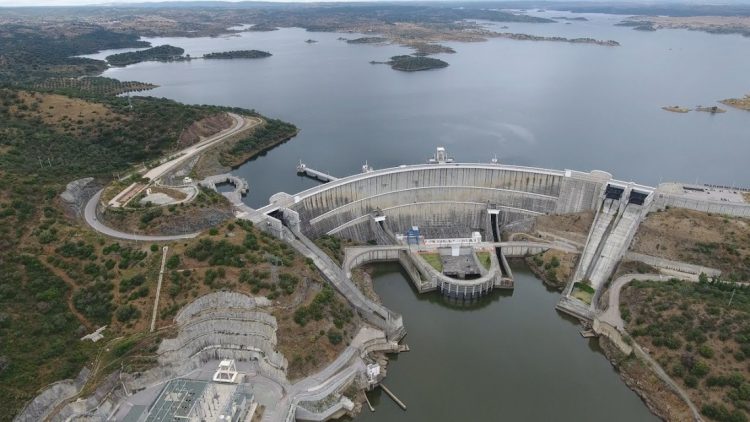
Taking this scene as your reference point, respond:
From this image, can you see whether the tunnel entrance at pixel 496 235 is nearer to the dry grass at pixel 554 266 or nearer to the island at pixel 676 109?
the dry grass at pixel 554 266

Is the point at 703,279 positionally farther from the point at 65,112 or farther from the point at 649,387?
the point at 65,112

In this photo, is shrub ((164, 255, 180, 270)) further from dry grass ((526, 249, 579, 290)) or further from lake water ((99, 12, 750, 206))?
dry grass ((526, 249, 579, 290))

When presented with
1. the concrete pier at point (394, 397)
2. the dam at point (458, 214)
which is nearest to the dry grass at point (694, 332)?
the dam at point (458, 214)

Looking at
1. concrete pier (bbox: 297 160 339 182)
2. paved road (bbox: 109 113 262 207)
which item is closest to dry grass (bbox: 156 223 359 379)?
paved road (bbox: 109 113 262 207)

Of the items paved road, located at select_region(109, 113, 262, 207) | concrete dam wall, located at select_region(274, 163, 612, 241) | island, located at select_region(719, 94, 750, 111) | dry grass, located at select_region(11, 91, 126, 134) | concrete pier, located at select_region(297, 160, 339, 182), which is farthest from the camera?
island, located at select_region(719, 94, 750, 111)

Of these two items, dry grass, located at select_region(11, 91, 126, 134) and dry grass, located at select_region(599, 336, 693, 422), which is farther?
A: dry grass, located at select_region(11, 91, 126, 134)

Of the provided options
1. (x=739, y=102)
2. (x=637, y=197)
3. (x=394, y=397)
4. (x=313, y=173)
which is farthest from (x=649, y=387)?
(x=739, y=102)
